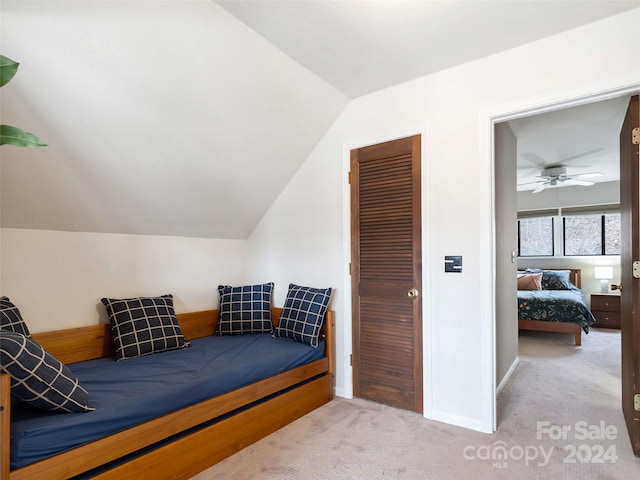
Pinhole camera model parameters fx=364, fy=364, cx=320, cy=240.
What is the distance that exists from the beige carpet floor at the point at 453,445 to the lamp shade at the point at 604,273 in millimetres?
3719

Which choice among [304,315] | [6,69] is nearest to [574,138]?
[304,315]

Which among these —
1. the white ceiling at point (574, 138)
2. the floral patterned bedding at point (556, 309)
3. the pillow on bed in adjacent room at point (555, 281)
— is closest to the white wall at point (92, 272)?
the white ceiling at point (574, 138)

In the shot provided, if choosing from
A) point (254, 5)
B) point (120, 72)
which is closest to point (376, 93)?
point (254, 5)

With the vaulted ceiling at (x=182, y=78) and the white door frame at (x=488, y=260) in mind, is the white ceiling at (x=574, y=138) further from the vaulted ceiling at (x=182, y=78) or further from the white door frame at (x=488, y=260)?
the vaulted ceiling at (x=182, y=78)

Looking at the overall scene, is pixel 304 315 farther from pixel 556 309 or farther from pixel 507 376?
pixel 556 309

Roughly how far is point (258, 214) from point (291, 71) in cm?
143

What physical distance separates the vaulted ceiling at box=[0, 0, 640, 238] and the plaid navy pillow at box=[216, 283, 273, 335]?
834mm

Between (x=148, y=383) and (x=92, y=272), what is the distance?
1.11 meters

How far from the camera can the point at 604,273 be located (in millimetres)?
6055

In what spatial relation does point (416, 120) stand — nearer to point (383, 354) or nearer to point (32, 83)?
point (383, 354)

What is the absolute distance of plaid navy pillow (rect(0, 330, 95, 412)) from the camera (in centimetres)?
139

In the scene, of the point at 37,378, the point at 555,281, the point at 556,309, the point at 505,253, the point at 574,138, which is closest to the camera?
the point at 37,378

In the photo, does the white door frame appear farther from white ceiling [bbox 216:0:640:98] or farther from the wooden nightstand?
the wooden nightstand

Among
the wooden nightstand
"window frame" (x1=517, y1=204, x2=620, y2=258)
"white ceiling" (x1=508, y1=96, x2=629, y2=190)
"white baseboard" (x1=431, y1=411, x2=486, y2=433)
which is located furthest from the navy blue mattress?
"window frame" (x1=517, y1=204, x2=620, y2=258)
